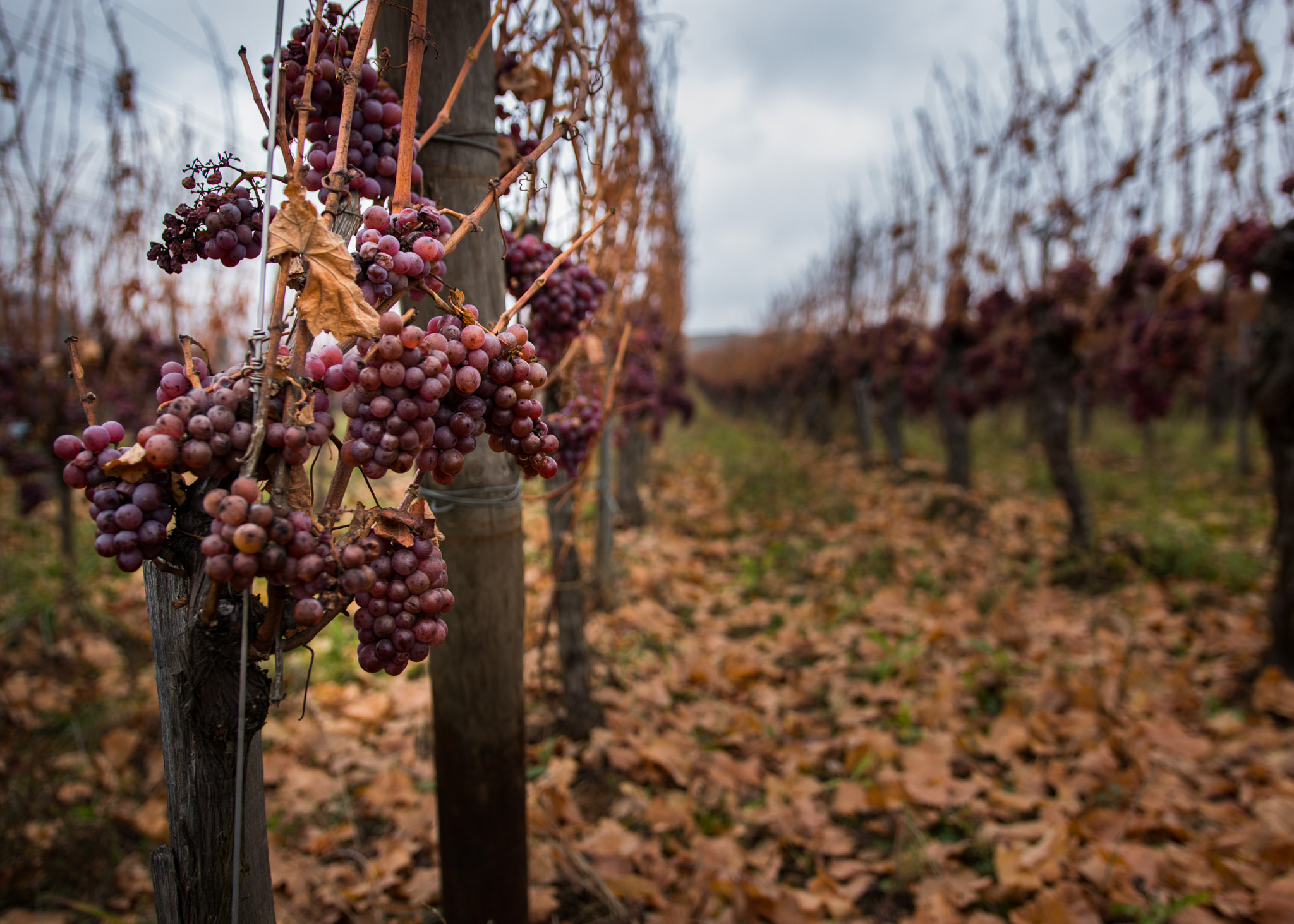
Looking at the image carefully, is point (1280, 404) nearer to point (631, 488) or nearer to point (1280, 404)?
point (1280, 404)

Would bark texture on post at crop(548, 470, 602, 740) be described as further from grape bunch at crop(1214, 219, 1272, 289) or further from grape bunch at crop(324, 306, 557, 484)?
grape bunch at crop(1214, 219, 1272, 289)

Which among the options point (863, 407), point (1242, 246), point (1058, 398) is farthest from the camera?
point (863, 407)

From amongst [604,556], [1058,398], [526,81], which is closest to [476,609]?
[526,81]

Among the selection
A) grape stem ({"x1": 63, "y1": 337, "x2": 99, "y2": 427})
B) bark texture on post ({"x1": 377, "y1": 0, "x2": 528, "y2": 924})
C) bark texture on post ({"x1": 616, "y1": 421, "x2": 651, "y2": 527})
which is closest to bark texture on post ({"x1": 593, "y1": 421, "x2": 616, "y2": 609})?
bark texture on post ({"x1": 616, "y1": 421, "x2": 651, "y2": 527})

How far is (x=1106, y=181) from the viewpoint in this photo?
18.4ft

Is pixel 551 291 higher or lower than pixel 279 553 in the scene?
higher

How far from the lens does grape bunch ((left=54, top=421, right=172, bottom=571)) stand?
2.25ft

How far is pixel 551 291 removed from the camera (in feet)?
5.10

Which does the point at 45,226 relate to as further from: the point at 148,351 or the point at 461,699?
the point at 461,699

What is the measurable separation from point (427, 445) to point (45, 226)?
4950mm

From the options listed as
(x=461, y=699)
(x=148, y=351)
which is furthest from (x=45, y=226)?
(x=461, y=699)

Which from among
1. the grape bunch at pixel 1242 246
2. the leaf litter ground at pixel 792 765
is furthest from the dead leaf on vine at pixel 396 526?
the grape bunch at pixel 1242 246

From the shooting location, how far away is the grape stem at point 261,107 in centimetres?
80

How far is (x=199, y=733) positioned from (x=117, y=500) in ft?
1.05
